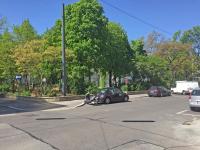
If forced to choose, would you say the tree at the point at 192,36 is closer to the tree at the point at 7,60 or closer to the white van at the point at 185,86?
the white van at the point at 185,86

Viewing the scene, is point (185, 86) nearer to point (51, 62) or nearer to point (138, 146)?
point (51, 62)

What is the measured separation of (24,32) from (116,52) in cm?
1277

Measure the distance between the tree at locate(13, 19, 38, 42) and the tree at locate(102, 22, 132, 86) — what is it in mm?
10587

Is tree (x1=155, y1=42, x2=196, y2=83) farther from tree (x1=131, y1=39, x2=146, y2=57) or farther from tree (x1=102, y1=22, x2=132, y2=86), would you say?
tree (x1=102, y1=22, x2=132, y2=86)

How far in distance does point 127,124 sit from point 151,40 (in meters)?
65.6

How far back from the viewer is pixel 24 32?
49.6 m

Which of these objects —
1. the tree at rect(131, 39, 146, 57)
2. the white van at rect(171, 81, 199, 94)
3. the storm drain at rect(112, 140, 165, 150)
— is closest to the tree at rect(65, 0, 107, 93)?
the white van at rect(171, 81, 199, 94)

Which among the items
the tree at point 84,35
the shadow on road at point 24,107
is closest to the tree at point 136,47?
the tree at point 84,35

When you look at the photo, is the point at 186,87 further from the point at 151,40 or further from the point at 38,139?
the point at 38,139

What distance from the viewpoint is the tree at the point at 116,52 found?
148 ft

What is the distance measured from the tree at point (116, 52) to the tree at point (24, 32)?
417 inches

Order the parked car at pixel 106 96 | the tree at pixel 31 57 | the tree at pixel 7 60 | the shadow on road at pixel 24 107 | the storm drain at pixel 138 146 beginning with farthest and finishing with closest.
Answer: the tree at pixel 7 60 < the tree at pixel 31 57 < the parked car at pixel 106 96 < the shadow on road at pixel 24 107 < the storm drain at pixel 138 146

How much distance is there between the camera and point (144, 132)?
47.2ft

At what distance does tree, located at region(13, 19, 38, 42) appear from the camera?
4931 centimetres
